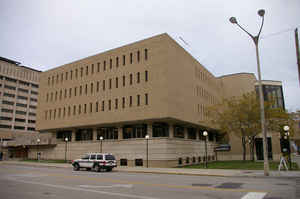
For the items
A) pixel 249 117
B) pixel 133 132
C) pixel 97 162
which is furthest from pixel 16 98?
pixel 249 117

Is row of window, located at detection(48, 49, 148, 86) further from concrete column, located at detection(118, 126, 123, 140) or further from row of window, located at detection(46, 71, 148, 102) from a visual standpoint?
concrete column, located at detection(118, 126, 123, 140)

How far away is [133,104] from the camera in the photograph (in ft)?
123

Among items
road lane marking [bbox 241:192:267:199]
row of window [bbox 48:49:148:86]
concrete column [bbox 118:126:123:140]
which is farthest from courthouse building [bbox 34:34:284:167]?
road lane marking [bbox 241:192:267:199]

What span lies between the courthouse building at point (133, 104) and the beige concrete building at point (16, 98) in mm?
49817

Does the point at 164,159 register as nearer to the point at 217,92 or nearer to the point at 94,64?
the point at 94,64

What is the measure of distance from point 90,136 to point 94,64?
484 inches

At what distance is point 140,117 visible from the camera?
3612 centimetres

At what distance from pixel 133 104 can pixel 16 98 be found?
75.8m

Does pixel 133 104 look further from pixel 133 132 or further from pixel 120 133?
pixel 120 133

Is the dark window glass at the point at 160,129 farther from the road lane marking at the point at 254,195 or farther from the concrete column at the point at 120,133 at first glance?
the road lane marking at the point at 254,195

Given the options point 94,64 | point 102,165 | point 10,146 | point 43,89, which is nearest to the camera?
point 102,165

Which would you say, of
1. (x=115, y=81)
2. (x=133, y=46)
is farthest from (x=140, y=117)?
(x=133, y=46)

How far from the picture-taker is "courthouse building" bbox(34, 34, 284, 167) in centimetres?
3559

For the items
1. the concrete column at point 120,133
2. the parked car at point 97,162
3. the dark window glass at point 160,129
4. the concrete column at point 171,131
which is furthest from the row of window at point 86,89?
the parked car at point 97,162
